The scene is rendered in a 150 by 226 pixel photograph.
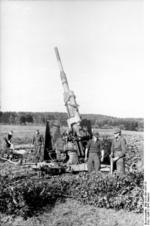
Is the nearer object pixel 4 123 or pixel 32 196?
pixel 32 196

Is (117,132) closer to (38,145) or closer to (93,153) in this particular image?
(93,153)

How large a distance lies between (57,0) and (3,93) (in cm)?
162

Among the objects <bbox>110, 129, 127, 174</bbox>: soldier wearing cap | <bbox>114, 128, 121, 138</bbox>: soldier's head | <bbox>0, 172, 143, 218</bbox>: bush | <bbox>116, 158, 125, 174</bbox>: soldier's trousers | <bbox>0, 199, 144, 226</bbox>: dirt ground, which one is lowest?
<bbox>0, 199, 144, 226</bbox>: dirt ground

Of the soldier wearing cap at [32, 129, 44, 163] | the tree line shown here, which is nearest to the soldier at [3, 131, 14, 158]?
the tree line

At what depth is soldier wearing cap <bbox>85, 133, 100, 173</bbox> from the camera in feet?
20.9

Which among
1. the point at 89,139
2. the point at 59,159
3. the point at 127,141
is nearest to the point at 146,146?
the point at 127,141

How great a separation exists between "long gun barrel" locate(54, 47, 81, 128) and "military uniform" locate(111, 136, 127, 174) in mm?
794

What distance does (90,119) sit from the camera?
21.2 feet

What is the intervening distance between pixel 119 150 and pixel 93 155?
450 millimetres

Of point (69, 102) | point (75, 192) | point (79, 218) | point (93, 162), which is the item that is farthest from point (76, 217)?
point (69, 102)

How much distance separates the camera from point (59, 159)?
686 cm

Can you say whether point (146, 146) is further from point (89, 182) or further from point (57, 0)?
point (57, 0)

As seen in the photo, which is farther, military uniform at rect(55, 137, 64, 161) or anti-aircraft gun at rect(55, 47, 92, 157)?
military uniform at rect(55, 137, 64, 161)

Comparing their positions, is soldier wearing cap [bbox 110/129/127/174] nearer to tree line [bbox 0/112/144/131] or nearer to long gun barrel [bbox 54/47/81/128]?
tree line [bbox 0/112/144/131]
